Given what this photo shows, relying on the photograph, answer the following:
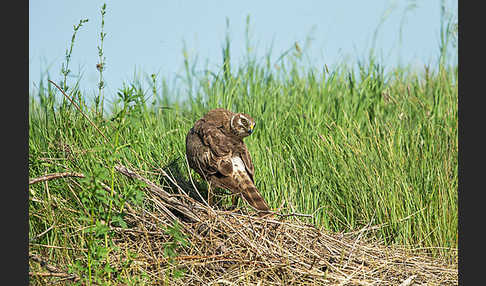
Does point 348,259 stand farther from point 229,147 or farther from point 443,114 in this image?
point 443,114

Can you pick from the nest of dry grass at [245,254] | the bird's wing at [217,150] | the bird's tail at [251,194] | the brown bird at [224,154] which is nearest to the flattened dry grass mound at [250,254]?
the nest of dry grass at [245,254]

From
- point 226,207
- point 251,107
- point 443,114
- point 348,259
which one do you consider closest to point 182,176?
point 226,207

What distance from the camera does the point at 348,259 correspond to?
171 inches

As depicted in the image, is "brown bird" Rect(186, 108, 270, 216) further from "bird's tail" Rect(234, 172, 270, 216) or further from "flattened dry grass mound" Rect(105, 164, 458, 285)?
"flattened dry grass mound" Rect(105, 164, 458, 285)

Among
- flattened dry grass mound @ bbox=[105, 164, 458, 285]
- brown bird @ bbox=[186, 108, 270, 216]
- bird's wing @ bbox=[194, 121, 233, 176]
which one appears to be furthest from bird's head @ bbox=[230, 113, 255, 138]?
flattened dry grass mound @ bbox=[105, 164, 458, 285]

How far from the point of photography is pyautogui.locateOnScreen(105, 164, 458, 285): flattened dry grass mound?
405 centimetres

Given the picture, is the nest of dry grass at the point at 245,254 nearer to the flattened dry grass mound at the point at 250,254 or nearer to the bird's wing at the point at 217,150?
the flattened dry grass mound at the point at 250,254

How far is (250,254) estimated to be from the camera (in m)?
4.14

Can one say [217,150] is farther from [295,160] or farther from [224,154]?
[295,160]

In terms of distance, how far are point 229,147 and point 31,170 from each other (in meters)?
1.89

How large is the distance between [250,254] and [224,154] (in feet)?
3.70

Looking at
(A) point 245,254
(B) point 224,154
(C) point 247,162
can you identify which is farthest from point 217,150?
(A) point 245,254

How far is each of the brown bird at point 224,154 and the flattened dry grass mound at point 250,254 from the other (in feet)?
1.16

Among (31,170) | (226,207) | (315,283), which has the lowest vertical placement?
(315,283)
